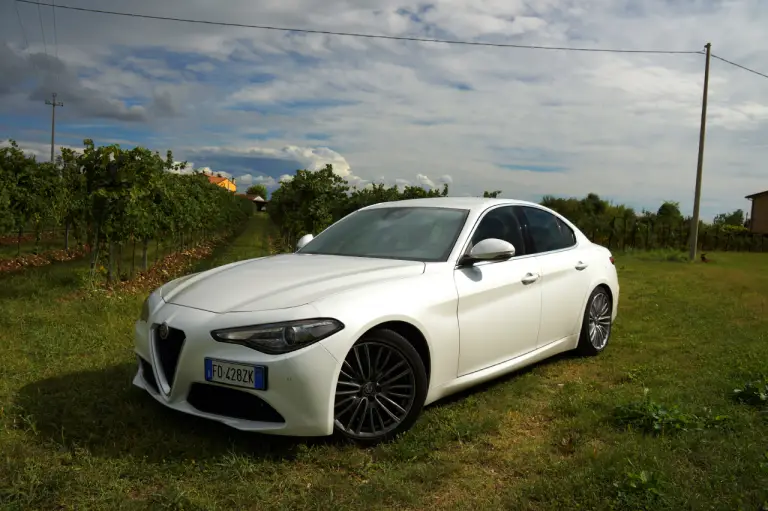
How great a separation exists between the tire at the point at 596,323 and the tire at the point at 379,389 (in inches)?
98.0

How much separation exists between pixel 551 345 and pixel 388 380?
199cm

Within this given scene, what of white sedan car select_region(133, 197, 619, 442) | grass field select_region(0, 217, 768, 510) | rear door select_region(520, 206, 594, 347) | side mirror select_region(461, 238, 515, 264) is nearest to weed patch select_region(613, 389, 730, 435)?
grass field select_region(0, 217, 768, 510)

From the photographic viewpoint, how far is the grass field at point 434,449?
2.85 m

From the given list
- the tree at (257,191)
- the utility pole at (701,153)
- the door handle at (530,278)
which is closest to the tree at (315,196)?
the utility pole at (701,153)

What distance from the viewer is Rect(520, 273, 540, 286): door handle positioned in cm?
451

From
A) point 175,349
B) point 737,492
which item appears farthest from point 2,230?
point 737,492

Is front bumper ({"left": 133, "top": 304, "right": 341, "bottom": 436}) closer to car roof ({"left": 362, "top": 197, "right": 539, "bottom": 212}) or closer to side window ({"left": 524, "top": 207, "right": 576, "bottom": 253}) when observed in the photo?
car roof ({"left": 362, "top": 197, "right": 539, "bottom": 212})

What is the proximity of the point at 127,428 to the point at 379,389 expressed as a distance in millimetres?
1491

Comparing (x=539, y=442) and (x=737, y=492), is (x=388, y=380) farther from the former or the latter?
(x=737, y=492)

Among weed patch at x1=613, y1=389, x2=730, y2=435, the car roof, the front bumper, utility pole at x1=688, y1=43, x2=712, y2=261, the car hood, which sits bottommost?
weed patch at x1=613, y1=389, x2=730, y2=435

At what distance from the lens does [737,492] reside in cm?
281

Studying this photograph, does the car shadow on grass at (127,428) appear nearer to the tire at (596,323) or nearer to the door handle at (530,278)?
the door handle at (530,278)

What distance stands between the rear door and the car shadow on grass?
2241 mm

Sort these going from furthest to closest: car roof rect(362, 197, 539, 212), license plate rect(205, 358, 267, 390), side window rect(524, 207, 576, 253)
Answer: side window rect(524, 207, 576, 253), car roof rect(362, 197, 539, 212), license plate rect(205, 358, 267, 390)
